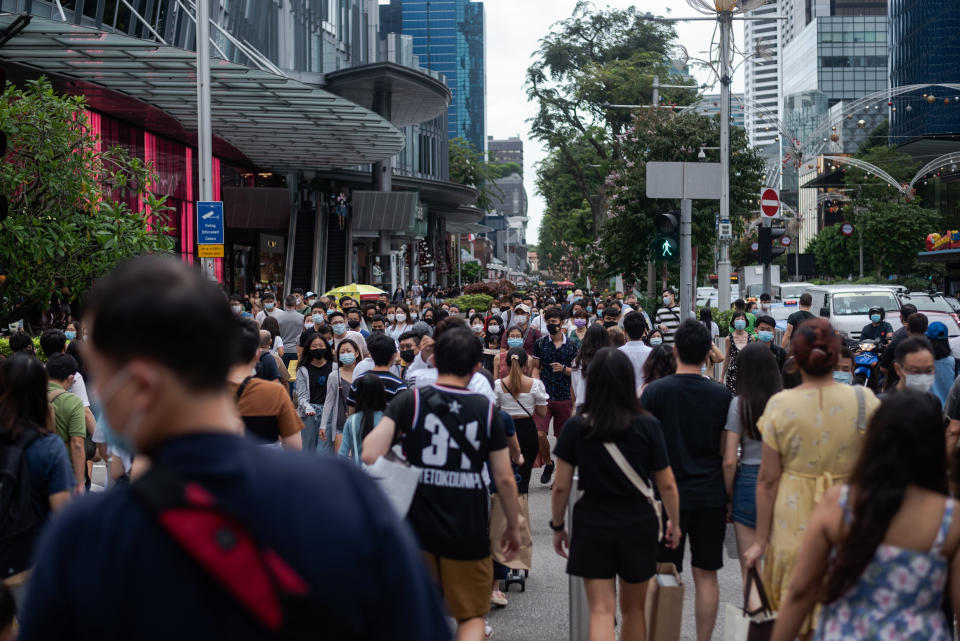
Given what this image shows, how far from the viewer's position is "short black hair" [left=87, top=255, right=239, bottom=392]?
1646mm

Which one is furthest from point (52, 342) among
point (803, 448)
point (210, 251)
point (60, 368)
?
point (210, 251)

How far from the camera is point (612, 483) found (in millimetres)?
4906

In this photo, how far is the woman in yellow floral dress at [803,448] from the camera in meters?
4.45

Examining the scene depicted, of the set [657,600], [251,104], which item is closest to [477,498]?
[657,600]

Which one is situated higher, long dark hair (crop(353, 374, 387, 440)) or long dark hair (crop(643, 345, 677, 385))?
long dark hair (crop(643, 345, 677, 385))

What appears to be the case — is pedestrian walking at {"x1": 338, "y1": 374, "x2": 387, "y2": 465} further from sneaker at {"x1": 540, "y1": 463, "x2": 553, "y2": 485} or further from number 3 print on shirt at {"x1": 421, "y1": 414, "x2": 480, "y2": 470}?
sneaker at {"x1": 540, "y1": 463, "x2": 553, "y2": 485}

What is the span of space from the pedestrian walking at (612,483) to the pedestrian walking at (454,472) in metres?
0.39

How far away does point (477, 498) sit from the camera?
4.78 metres

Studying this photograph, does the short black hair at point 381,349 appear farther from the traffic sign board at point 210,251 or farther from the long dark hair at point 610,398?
the traffic sign board at point 210,251

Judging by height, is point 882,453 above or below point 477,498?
above

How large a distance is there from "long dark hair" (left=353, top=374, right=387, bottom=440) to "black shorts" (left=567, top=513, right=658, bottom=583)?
1.96 m

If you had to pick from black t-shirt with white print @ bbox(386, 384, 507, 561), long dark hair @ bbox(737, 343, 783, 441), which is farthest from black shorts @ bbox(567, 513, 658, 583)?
long dark hair @ bbox(737, 343, 783, 441)

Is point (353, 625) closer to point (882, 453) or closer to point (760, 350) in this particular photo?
point (882, 453)

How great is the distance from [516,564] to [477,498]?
240 cm
